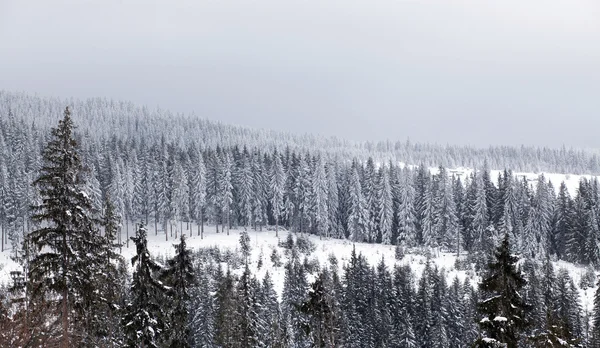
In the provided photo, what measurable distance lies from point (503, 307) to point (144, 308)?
1401cm

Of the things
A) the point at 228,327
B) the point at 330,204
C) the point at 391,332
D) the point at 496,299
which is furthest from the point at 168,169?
the point at 496,299

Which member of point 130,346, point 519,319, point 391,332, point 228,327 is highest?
point 519,319

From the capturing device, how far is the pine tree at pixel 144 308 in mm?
23453

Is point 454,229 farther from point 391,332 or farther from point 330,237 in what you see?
point 391,332

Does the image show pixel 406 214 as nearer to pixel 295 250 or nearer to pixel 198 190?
pixel 295 250

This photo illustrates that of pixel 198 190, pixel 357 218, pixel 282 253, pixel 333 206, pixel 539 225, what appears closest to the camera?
pixel 282 253

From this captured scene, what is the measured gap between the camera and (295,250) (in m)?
84.7

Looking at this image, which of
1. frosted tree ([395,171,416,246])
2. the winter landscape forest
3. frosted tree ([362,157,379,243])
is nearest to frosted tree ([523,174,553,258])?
the winter landscape forest

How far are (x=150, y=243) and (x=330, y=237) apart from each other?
3125 cm

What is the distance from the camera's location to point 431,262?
84.3m

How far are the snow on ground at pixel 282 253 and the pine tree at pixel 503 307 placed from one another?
54.6 metres

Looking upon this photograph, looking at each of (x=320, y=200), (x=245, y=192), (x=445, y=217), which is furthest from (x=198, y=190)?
(x=445, y=217)

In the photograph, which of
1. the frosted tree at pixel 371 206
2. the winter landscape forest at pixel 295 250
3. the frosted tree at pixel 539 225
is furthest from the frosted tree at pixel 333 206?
the frosted tree at pixel 539 225

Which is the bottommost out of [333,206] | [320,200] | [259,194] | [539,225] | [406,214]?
[539,225]
